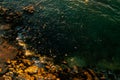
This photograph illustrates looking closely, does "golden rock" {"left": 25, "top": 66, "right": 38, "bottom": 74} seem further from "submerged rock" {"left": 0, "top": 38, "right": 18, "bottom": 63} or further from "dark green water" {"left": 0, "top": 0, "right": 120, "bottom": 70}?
"dark green water" {"left": 0, "top": 0, "right": 120, "bottom": 70}

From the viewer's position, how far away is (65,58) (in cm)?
1289

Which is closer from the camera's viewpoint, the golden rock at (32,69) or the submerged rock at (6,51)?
the golden rock at (32,69)

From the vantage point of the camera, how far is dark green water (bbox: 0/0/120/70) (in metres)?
13.3

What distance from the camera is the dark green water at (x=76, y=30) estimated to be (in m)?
13.3

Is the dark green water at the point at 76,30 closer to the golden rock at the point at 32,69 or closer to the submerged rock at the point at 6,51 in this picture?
the submerged rock at the point at 6,51

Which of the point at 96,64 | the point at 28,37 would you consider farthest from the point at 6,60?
the point at 96,64

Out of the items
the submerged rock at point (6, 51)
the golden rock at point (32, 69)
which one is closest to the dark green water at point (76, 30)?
the submerged rock at point (6, 51)

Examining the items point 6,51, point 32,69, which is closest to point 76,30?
point 32,69

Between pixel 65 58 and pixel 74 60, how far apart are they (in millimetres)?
617

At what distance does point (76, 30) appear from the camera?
51.0ft

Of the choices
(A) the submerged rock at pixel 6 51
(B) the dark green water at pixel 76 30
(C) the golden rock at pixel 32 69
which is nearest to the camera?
(C) the golden rock at pixel 32 69

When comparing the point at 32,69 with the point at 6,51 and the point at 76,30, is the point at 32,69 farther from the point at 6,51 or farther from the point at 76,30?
the point at 76,30

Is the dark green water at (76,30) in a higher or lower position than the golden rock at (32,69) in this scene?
higher

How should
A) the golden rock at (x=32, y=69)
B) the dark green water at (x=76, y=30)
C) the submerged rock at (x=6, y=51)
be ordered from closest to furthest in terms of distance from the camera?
the golden rock at (x=32, y=69) → the submerged rock at (x=6, y=51) → the dark green water at (x=76, y=30)
